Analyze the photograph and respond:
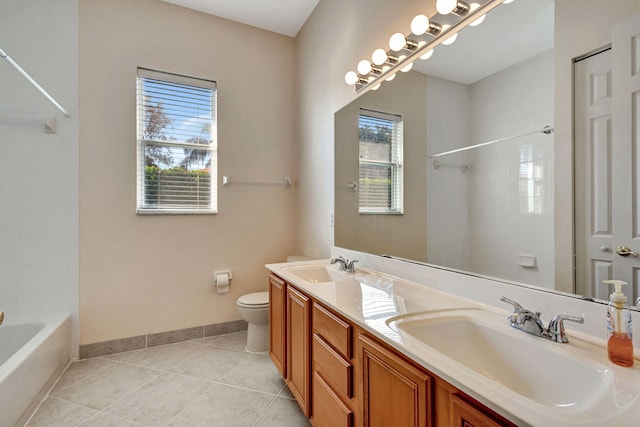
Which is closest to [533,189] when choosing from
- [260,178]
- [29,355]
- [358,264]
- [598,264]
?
[598,264]

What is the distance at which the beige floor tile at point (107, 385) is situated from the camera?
1933mm

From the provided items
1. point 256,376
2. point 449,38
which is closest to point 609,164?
point 449,38

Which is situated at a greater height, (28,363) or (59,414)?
(28,363)

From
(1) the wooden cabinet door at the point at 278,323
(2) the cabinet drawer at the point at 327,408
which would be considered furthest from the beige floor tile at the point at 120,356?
(2) the cabinet drawer at the point at 327,408

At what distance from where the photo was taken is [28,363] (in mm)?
1749

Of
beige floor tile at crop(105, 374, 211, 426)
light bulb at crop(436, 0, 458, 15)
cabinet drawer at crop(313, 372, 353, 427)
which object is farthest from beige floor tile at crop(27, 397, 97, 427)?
light bulb at crop(436, 0, 458, 15)

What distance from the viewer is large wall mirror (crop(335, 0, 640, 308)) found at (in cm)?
93

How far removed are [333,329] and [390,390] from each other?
15.1 inches

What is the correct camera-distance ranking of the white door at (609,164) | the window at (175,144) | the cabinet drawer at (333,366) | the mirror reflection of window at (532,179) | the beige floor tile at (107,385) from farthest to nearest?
the window at (175,144) → the beige floor tile at (107,385) → the cabinet drawer at (333,366) → the mirror reflection of window at (532,179) → the white door at (609,164)

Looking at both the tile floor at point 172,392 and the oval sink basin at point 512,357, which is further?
the tile floor at point 172,392

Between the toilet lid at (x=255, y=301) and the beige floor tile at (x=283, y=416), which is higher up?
the toilet lid at (x=255, y=301)

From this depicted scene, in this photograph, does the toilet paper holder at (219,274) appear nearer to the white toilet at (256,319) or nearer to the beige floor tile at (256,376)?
the white toilet at (256,319)

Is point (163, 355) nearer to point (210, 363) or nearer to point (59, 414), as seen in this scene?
point (210, 363)

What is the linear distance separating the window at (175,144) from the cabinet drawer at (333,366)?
1.86 metres
